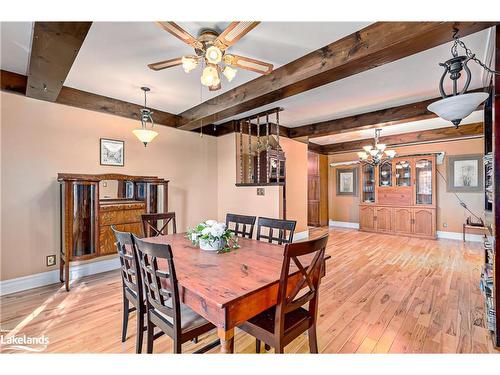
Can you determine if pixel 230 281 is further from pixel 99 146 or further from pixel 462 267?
pixel 462 267

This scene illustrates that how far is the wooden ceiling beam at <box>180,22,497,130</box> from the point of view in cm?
167

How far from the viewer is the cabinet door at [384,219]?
20.3ft

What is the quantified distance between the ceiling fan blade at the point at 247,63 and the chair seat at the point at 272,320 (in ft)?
6.07

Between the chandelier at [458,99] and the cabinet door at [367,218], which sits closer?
the chandelier at [458,99]

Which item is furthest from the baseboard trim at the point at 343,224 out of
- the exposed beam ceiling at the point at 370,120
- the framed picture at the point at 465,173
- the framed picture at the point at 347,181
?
the exposed beam ceiling at the point at 370,120

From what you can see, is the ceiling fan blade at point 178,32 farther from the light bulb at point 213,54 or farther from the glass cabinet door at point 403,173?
the glass cabinet door at point 403,173

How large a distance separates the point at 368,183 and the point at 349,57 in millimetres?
5433

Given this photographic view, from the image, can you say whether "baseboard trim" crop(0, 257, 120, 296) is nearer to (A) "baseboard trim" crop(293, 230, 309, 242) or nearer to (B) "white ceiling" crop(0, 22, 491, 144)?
(B) "white ceiling" crop(0, 22, 491, 144)

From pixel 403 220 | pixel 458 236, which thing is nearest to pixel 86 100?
pixel 403 220

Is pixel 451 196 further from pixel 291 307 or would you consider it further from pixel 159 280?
pixel 159 280

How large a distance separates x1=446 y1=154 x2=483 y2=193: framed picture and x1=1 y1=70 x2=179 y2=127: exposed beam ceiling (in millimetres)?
6584

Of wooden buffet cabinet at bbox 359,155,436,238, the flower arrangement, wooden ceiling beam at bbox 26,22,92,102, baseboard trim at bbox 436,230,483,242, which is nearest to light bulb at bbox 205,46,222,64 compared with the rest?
wooden ceiling beam at bbox 26,22,92,102

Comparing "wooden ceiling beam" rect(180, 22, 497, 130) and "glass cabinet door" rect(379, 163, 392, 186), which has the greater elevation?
"wooden ceiling beam" rect(180, 22, 497, 130)
